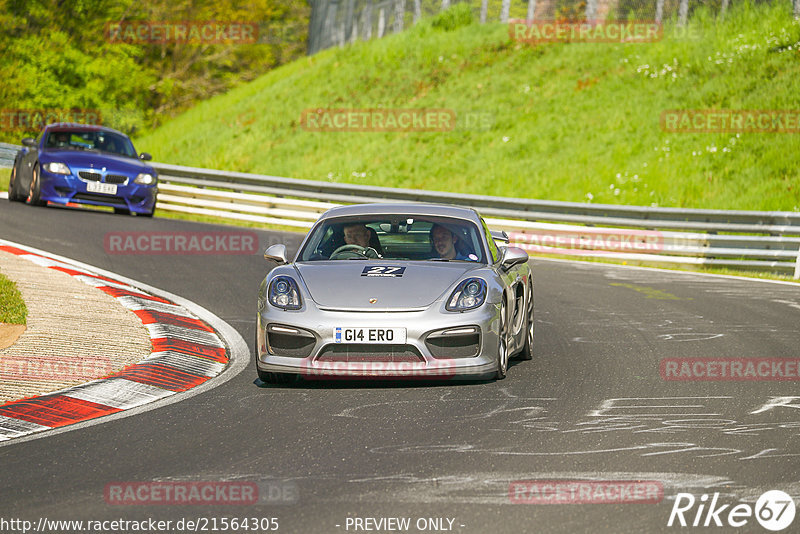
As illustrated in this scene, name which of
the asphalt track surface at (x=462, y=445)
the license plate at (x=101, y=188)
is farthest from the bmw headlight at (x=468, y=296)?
the license plate at (x=101, y=188)

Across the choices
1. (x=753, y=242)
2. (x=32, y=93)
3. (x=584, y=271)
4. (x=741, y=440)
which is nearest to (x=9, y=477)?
(x=741, y=440)

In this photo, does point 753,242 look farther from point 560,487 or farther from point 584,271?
point 560,487

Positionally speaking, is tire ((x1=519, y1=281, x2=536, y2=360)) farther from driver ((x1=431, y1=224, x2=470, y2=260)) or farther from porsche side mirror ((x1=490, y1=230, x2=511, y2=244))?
porsche side mirror ((x1=490, y1=230, x2=511, y2=244))

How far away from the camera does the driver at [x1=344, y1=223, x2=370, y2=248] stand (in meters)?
8.70

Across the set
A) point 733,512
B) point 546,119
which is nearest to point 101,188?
point 546,119

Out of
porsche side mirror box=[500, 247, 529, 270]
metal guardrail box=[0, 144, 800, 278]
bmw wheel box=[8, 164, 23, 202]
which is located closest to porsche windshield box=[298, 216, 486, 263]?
porsche side mirror box=[500, 247, 529, 270]

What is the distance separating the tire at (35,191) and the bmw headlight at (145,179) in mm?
1645

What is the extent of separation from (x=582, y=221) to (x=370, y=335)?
12.0 meters

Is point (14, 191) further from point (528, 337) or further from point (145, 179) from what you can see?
point (528, 337)

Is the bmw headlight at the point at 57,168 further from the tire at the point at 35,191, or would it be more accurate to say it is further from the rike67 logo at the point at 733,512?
the rike67 logo at the point at 733,512

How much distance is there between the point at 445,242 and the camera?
8609 millimetres

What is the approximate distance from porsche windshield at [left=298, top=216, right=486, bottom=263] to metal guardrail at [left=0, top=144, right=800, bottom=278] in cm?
953

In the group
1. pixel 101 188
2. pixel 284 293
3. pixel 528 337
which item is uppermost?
pixel 284 293

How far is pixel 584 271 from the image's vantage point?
1625 centimetres
